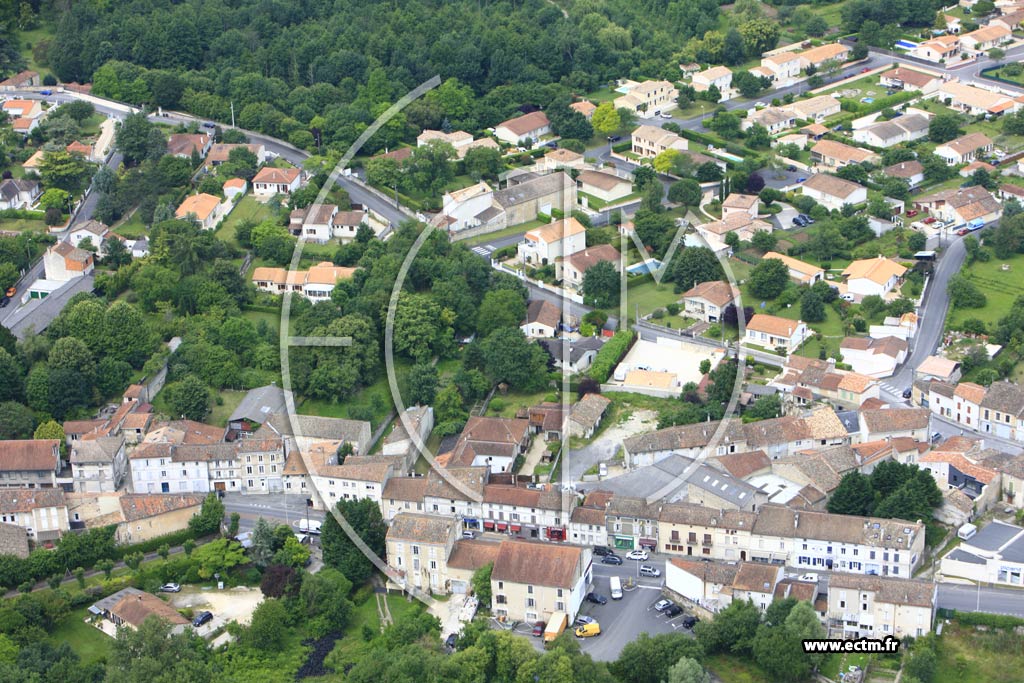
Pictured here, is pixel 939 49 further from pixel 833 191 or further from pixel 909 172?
pixel 833 191

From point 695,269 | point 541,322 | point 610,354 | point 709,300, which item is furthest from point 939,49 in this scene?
point 610,354

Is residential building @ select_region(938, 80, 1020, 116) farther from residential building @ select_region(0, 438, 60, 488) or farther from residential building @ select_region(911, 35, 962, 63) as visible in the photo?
residential building @ select_region(0, 438, 60, 488)

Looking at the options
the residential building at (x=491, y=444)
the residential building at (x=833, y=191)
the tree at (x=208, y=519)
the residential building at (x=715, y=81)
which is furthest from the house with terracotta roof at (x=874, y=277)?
the tree at (x=208, y=519)

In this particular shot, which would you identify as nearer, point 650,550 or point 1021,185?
point 650,550

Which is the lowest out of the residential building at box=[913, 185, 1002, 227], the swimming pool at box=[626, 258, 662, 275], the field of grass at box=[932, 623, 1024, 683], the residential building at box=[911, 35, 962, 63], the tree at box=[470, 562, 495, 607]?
the field of grass at box=[932, 623, 1024, 683]

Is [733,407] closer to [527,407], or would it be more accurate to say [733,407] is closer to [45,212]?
[527,407]

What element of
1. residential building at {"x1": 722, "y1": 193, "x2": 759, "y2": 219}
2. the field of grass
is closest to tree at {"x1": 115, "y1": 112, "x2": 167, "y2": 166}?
residential building at {"x1": 722, "y1": 193, "x2": 759, "y2": 219}

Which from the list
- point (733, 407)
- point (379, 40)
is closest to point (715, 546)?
point (733, 407)
